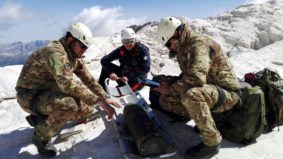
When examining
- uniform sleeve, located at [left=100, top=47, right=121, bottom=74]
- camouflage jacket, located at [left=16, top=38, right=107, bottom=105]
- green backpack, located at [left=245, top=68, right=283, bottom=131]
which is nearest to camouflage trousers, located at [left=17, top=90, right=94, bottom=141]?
camouflage jacket, located at [left=16, top=38, right=107, bottom=105]

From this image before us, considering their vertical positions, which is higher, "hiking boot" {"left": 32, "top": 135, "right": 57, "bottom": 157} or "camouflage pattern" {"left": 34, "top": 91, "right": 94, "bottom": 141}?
"camouflage pattern" {"left": 34, "top": 91, "right": 94, "bottom": 141}

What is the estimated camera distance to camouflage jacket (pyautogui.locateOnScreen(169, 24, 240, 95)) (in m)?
5.57

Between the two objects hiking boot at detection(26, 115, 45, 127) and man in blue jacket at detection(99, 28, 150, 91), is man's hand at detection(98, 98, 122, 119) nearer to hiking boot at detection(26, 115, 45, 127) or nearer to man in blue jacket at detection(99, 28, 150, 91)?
hiking boot at detection(26, 115, 45, 127)

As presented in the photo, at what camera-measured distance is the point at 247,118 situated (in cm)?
634

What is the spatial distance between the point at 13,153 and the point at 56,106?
1454 millimetres

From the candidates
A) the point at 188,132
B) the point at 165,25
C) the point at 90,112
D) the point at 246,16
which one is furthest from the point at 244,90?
the point at 246,16

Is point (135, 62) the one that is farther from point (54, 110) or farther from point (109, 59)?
point (54, 110)

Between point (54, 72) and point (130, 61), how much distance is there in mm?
3845

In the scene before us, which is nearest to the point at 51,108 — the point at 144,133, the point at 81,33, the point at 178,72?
the point at 81,33

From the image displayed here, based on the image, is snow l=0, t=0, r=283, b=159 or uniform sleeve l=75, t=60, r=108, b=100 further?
uniform sleeve l=75, t=60, r=108, b=100

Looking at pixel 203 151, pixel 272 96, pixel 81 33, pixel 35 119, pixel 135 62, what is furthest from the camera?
pixel 135 62

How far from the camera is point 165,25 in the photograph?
20.8 ft

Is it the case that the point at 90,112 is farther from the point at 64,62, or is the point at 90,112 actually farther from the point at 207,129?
the point at 207,129

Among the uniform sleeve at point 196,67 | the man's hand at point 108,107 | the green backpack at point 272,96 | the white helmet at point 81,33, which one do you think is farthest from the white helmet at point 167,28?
the green backpack at point 272,96
